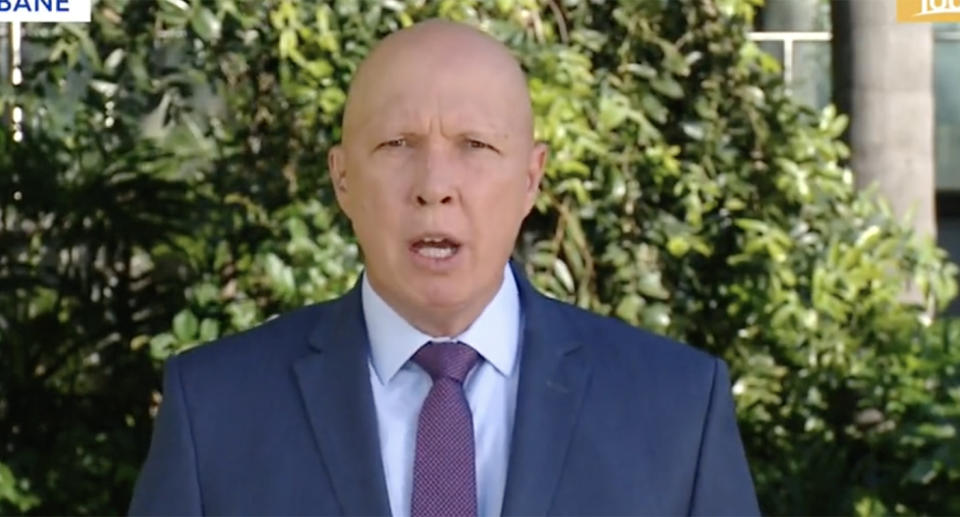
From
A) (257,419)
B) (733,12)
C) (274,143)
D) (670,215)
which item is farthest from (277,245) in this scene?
(257,419)

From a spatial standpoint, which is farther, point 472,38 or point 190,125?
point 190,125

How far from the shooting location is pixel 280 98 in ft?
14.6

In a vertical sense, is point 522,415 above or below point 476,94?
below

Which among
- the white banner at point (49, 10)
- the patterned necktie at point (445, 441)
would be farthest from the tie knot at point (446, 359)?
the white banner at point (49, 10)

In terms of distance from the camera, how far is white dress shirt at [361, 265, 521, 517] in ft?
5.86

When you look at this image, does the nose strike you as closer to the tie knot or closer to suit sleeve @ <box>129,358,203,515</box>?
the tie knot

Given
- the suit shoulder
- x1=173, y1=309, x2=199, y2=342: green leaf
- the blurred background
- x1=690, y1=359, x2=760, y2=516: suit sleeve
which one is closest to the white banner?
the blurred background

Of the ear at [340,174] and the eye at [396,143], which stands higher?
the eye at [396,143]

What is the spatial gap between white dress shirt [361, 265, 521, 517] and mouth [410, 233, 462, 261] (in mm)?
89

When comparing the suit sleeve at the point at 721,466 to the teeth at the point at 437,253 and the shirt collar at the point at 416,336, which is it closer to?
the shirt collar at the point at 416,336

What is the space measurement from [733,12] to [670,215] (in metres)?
0.52

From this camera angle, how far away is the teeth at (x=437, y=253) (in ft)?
5.77

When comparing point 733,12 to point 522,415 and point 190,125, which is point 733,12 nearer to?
point 190,125

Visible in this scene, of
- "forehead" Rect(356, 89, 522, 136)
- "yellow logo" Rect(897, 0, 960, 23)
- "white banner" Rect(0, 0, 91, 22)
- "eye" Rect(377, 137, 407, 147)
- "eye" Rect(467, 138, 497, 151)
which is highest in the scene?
"white banner" Rect(0, 0, 91, 22)
